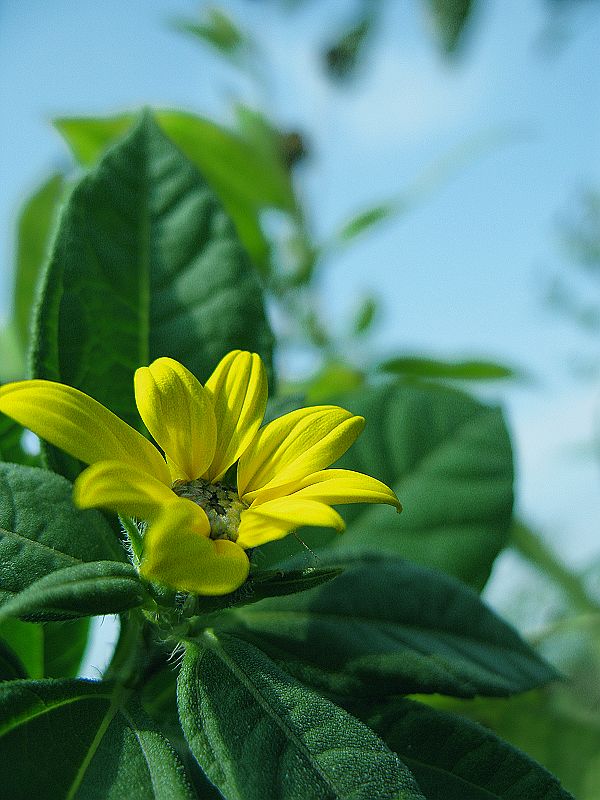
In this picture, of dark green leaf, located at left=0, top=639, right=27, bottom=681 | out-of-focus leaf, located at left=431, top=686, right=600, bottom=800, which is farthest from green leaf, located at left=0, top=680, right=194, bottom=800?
out-of-focus leaf, located at left=431, top=686, right=600, bottom=800

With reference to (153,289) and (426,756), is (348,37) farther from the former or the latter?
(426,756)

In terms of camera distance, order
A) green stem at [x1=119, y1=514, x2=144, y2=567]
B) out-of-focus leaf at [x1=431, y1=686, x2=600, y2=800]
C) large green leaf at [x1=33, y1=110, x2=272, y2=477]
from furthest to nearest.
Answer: out-of-focus leaf at [x1=431, y1=686, x2=600, y2=800], large green leaf at [x1=33, y1=110, x2=272, y2=477], green stem at [x1=119, y1=514, x2=144, y2=567]

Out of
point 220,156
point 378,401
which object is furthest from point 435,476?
point 220,156

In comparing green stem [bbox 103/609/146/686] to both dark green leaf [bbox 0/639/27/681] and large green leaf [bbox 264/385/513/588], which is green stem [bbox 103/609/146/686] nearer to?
dark green leaf [bbox 0/639/27/681]

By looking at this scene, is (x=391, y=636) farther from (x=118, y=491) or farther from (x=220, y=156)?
(x=220, y=156)

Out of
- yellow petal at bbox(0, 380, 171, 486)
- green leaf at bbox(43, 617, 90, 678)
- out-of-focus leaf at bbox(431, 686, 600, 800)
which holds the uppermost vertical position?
yellow petal at bbox(0, 380, 171, 486)

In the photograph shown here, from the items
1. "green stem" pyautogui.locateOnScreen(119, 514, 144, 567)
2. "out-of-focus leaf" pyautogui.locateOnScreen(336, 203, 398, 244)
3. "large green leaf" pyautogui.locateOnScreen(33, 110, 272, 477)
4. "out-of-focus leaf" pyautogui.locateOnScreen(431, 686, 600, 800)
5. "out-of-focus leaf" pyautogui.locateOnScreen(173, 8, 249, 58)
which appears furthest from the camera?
"out-of-focus leaf" pyautogui.locateOnScreen(173, 8, 249, 58)
